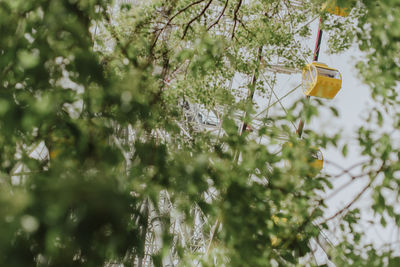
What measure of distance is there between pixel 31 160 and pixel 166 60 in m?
2.44

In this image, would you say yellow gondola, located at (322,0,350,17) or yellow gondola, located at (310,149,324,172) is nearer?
yellow gondola, located at (310,149,324,172)

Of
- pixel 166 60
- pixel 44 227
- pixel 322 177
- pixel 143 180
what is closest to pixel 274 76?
pixel 166 60

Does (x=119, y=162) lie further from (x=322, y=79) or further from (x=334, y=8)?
(x=322, y=79)

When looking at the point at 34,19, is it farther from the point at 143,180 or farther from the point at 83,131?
the point at 143,180

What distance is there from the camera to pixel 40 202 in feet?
3.40

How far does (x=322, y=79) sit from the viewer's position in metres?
8.18

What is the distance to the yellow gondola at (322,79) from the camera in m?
8.17

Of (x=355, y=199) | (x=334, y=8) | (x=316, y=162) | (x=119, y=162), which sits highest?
(x=334, y=8)

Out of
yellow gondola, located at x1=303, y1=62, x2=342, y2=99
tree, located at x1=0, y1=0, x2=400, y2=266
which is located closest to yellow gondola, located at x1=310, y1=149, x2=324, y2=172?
tree, located at x1=0, y1=0, x2=400, y2=266

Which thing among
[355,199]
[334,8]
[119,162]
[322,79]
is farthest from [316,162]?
[322,79]

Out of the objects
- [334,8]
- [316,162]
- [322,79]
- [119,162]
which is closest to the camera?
[119,162]

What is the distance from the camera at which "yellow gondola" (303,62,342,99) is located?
8.17m

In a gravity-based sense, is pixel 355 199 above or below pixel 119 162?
below

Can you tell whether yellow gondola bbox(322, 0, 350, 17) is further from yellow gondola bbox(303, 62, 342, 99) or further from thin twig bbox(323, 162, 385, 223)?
yellow gondola bbox(303, 62, 342, 99)
